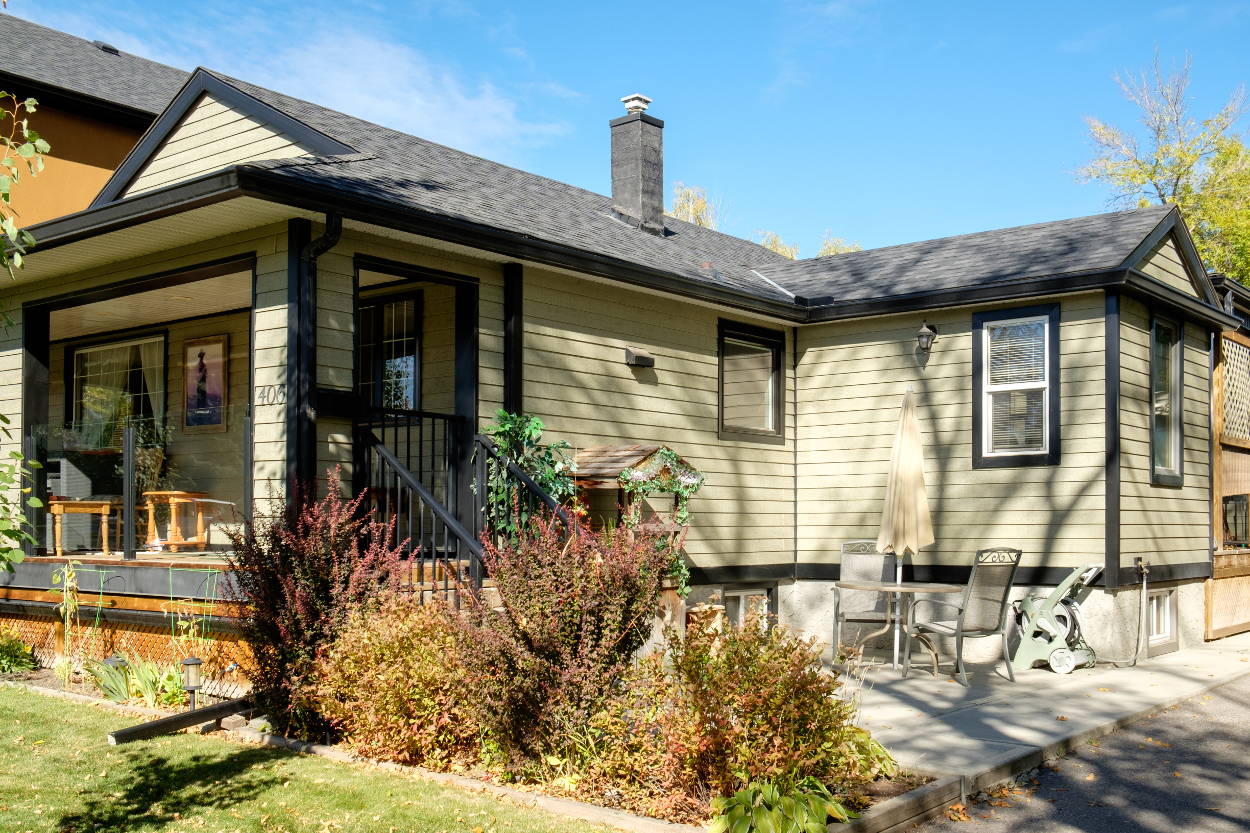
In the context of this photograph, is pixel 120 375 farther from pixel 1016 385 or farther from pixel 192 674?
pixel 1016 385

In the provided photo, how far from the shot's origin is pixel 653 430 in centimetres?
1056

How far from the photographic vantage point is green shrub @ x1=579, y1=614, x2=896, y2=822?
15.9 feet

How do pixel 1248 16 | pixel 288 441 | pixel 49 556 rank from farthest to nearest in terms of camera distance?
pixel 1248 16, pixel 49 556, pixel 288 441

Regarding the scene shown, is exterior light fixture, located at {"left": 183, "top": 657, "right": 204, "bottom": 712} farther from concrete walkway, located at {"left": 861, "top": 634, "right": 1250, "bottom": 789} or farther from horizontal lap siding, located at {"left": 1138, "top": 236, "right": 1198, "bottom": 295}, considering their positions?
horizontal lap siding, located at {"left": 1138, "top": 236, "right": 1198, "bottom": 295}

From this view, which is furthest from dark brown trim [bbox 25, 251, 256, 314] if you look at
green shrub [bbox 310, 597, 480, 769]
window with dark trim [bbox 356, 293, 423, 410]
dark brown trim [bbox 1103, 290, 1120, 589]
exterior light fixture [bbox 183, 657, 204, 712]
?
dark brown trim [bbox 1103, 290, 1120, 589]

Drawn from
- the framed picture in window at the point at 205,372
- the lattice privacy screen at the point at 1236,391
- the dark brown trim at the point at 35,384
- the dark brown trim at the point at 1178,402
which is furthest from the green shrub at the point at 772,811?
the lattice privacy screen at the point at 1236,391

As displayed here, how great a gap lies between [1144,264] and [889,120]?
2247 cm

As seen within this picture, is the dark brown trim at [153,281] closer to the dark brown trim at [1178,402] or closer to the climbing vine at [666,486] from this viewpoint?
the climbing vine at [666,486]

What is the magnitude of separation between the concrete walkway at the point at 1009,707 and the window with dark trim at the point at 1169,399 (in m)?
1.95

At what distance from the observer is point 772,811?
14.8 ft

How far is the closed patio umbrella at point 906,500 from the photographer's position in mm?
9648

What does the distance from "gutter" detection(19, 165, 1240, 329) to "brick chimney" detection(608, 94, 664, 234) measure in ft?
7.55

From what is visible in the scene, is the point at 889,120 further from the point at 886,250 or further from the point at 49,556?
the point at 49,556

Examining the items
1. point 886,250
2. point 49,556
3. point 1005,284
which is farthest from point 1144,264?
point 49,556
